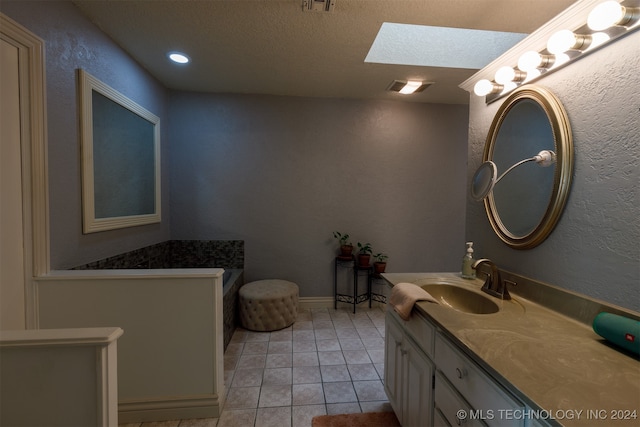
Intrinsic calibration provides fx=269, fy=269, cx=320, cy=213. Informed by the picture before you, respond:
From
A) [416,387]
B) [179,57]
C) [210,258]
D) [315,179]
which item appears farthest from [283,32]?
[210,258]

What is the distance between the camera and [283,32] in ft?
6.13

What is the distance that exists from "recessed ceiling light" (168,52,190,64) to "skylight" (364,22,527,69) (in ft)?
4.95

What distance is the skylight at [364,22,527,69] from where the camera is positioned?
228 cm

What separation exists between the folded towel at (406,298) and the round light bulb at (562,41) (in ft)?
4.03

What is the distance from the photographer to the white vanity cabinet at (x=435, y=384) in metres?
0.81

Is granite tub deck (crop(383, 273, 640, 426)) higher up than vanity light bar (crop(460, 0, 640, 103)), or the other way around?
vanity light bar (crop(460, 0, 640, 103))

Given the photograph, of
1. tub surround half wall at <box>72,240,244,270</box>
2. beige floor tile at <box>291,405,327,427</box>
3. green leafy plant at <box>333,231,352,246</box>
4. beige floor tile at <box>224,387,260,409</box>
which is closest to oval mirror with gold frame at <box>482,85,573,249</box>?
beige floor tile at <box>291,405,327,427</box>

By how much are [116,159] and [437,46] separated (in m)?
2.81

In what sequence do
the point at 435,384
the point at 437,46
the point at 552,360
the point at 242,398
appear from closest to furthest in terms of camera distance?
1. the point at 552,360
2. the point at 435,384
3. the point at 242,398
4. the point at 437,46

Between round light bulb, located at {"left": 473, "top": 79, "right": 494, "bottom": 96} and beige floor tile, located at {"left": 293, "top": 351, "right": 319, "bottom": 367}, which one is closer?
round light bulb, located at {"left": 473, "top": 79, "right": 494, "bottom": 96}

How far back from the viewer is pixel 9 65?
1317 mm

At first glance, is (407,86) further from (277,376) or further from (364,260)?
(277,376)

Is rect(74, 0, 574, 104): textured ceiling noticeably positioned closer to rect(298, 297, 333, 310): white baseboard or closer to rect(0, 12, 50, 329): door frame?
rect(0, 12, 50, 329): door frame

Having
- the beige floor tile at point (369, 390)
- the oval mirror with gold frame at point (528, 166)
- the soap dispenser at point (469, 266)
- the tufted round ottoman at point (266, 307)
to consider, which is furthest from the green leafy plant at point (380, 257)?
the oval mirror with gold frame at point (528, 166)
